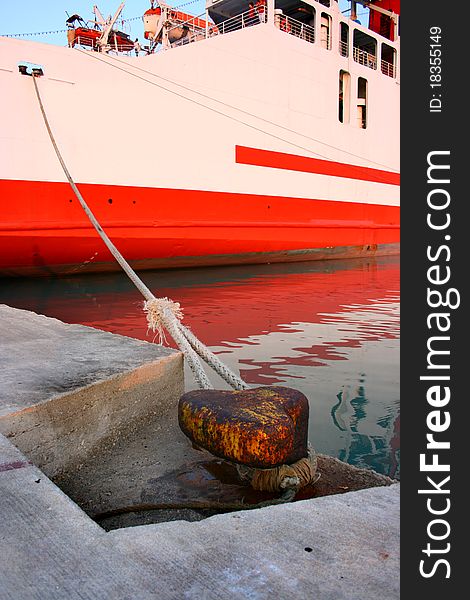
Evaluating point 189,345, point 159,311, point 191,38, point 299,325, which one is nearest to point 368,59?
point 191,38

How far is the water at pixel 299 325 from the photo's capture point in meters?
3.20

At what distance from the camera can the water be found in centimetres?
320

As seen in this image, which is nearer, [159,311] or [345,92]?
[159,311]

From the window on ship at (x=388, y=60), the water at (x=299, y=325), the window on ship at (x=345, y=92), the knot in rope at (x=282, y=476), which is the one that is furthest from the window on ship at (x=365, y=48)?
the knot in rope at (x=282, y=476)

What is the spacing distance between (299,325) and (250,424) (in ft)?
14.0

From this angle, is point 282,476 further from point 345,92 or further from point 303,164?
point 345,92

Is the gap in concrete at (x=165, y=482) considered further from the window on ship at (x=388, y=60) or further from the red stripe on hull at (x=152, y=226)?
the window on ship at (x=388, y=60)

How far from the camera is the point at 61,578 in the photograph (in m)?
1.12

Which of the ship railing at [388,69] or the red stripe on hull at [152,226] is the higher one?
the ship railing at [388,69]

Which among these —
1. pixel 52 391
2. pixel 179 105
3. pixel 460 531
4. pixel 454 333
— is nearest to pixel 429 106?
pixel 454 333

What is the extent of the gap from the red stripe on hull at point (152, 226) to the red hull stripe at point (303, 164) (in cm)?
82

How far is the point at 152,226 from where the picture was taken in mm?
10109

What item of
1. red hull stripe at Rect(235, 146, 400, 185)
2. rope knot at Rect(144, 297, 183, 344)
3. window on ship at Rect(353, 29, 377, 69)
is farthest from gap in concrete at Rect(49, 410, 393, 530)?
window on ship at Rect(353, 29, 377, 69)

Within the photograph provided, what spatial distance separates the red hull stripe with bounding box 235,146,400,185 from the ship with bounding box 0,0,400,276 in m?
0.04
